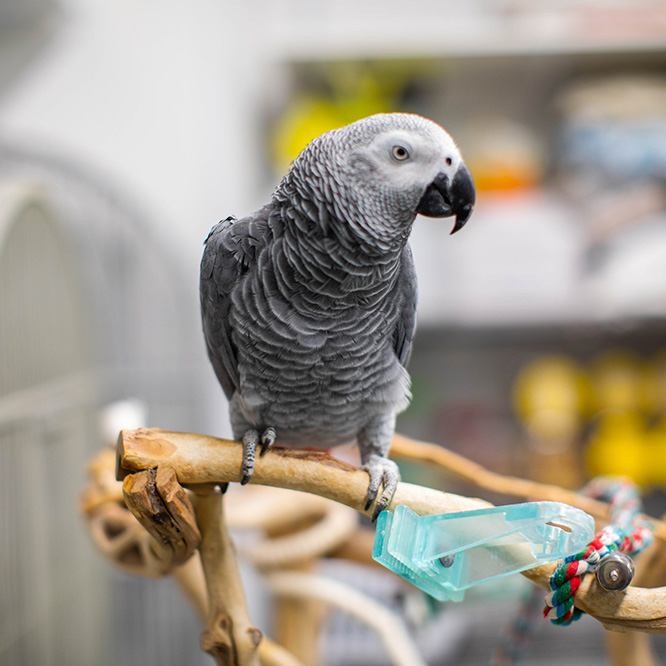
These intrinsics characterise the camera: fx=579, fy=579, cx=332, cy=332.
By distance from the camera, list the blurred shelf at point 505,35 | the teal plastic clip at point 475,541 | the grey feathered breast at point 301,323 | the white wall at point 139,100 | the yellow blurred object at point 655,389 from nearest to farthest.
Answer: the teal plastic clip at point 475,541
the grey feathered breast at point 301,323
the white wall at point 139,100
the blurred shelf at point 505,35
the yellow blurred object at point 655,389

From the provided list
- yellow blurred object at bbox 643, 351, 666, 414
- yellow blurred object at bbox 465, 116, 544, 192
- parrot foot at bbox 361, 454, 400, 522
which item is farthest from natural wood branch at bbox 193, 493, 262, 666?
yellow blurred object at bbox 643, 351, 666, 414

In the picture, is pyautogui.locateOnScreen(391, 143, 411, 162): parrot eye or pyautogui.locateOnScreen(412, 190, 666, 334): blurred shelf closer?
pyautogui.locateOnScreen(391, 143, 411, 162): parrot eye

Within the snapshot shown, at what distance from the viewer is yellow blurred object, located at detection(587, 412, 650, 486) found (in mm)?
1319

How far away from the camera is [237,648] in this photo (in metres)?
0.48

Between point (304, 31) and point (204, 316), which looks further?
point (304, 31)

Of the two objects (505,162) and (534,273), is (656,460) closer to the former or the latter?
(534,273)

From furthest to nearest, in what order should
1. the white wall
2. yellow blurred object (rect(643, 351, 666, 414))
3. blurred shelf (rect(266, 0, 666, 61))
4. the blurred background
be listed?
yellow blurred object (rect(643, 351, 666, 414))
blurred shelf (rect(266, 0, 666, 61))
the white wall
the blurred background

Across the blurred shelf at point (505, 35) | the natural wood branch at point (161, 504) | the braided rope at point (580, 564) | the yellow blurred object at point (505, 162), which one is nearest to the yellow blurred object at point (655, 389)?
the yellow blurred object at point (505, 162)

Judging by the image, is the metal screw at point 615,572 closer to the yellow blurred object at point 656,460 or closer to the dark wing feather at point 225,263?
the dark wing feather at point 225,263

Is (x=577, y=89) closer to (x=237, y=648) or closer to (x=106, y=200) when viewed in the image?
(x=106, y=200)

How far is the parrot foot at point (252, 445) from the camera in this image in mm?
479

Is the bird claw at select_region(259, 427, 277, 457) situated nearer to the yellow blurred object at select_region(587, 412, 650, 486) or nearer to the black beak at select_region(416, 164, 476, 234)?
the black beak at select_region(416, 164, 476, 234)

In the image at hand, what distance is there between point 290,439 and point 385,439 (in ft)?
0.32

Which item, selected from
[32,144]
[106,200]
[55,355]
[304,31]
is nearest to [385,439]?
[55,355]
